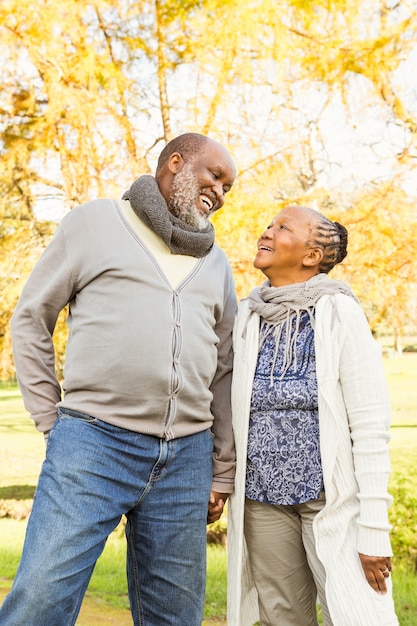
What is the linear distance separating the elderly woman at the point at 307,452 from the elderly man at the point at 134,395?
98 millimetres

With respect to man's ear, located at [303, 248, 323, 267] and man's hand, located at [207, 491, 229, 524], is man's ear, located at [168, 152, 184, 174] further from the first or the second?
man's hand, located at [207, 491, 229, 524]

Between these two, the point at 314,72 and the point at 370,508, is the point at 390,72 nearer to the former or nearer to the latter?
the point at 314,72

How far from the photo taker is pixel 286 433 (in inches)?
71.4

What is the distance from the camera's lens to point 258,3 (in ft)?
14.0

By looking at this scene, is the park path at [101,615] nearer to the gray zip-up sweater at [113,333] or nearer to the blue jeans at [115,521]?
the blue jeans at [115,521]

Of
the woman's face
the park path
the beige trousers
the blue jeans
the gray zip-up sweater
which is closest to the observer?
the blue jeans

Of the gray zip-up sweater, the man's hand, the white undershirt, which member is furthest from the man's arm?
the man's hand

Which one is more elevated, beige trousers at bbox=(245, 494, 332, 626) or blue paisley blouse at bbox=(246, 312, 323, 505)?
blue paisley blouse at bbox=(246, 312, 323, 505)

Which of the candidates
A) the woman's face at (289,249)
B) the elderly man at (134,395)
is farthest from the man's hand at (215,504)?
the woman's face at (289,249)

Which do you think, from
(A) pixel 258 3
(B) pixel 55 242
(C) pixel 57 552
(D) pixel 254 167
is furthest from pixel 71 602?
(A) pixel 258 3

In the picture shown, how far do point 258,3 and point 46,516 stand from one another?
3556 mm

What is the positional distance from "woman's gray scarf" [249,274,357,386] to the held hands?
0.49 m

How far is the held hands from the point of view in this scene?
1729 millimetres

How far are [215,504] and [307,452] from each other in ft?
1.00
